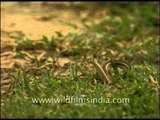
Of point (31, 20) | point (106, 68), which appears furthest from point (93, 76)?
point (31, 20)

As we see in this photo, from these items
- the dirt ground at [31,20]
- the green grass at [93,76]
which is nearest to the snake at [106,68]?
the green grass at [93,76]

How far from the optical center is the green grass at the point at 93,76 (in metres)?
3.47


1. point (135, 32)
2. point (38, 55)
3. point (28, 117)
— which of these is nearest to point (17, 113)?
point (28, 117)

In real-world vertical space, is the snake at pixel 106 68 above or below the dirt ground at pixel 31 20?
below

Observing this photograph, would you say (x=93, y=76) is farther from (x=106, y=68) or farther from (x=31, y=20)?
(x=31, y=20)

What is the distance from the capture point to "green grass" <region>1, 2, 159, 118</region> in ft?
11.4

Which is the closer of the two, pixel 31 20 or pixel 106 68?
pixel 106 68

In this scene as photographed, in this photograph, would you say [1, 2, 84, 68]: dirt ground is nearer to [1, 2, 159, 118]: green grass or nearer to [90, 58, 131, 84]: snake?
[1, 2, 159, 118]: green grass

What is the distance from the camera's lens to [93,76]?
4.09 m

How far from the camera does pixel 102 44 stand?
5.38 m

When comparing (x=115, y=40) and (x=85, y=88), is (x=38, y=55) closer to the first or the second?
(x=115, y=40)

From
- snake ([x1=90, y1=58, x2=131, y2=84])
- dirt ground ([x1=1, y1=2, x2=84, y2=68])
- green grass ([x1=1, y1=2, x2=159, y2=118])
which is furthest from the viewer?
dirt ground ([x1=1, y1=2, x2=84, y2=68])

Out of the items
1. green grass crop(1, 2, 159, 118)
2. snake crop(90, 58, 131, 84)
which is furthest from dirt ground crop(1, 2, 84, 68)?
snake crop(90, 58, 131, 84)

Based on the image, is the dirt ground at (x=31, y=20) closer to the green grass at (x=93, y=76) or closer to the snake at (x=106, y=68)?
the green grass at (x=93, y=76)
